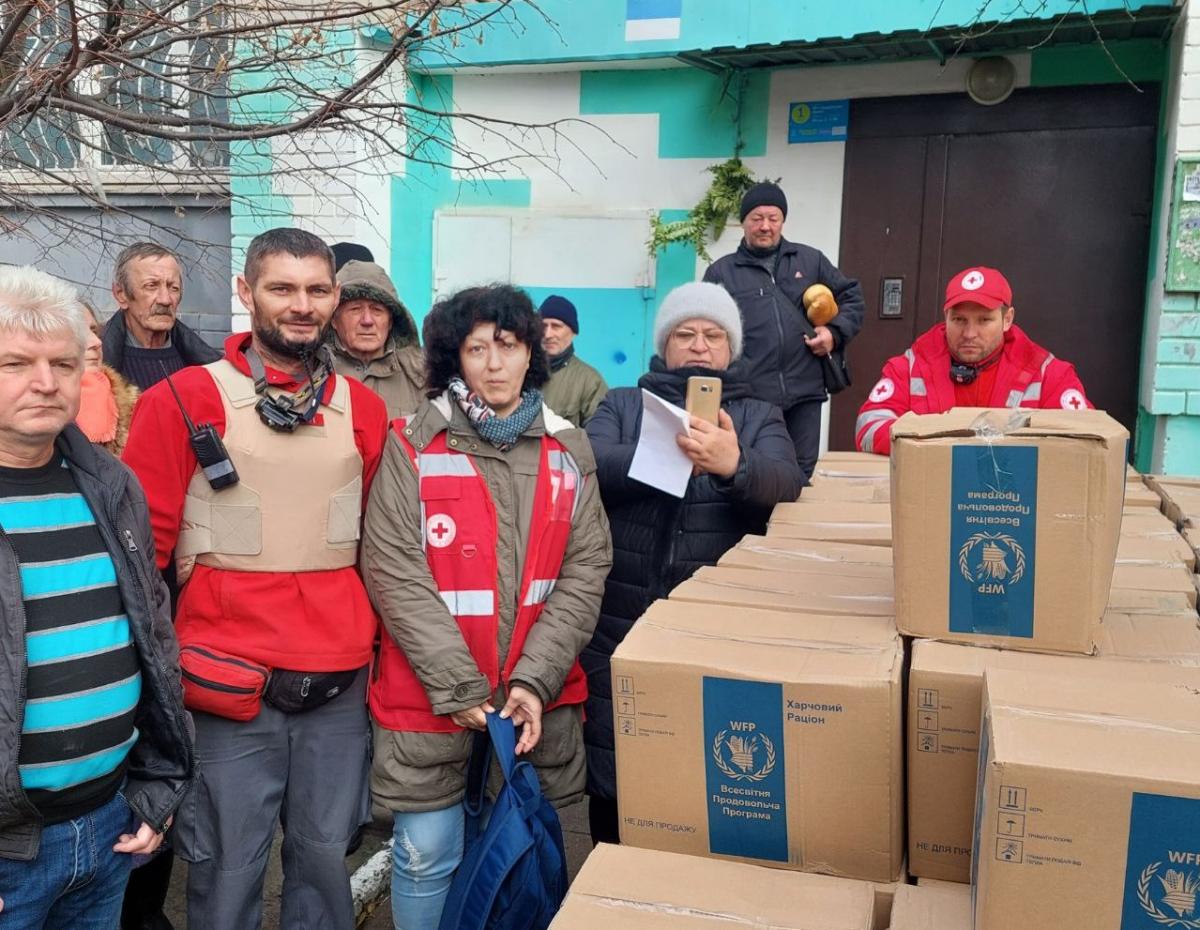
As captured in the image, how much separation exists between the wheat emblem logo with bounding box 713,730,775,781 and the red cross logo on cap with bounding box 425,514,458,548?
1.01 meters

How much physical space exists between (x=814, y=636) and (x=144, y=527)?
1.34 meters

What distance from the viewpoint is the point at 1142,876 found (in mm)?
1251

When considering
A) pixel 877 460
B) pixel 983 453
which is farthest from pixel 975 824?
pixel 877 460

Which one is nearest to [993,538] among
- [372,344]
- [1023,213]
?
[372,344]

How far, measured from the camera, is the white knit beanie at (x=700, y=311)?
2.98 m

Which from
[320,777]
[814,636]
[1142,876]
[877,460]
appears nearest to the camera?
[1142,876]

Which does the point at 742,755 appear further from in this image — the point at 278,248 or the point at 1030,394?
the point at 1030,394

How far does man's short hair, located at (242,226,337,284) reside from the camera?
2.45 metres

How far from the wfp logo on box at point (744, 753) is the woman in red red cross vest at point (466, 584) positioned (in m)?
0.85

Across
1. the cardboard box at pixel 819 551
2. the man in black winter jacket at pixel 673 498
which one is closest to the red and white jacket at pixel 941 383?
the man in black winter jacket at pixel 673 498

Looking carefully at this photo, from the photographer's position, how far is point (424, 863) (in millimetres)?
2508

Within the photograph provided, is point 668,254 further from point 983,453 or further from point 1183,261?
point 983,453

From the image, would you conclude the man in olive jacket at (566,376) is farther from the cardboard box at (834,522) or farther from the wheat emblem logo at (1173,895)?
the wheat emblem logo at (1173,895)

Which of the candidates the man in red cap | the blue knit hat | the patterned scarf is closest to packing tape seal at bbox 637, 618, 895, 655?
the patterned scarf
